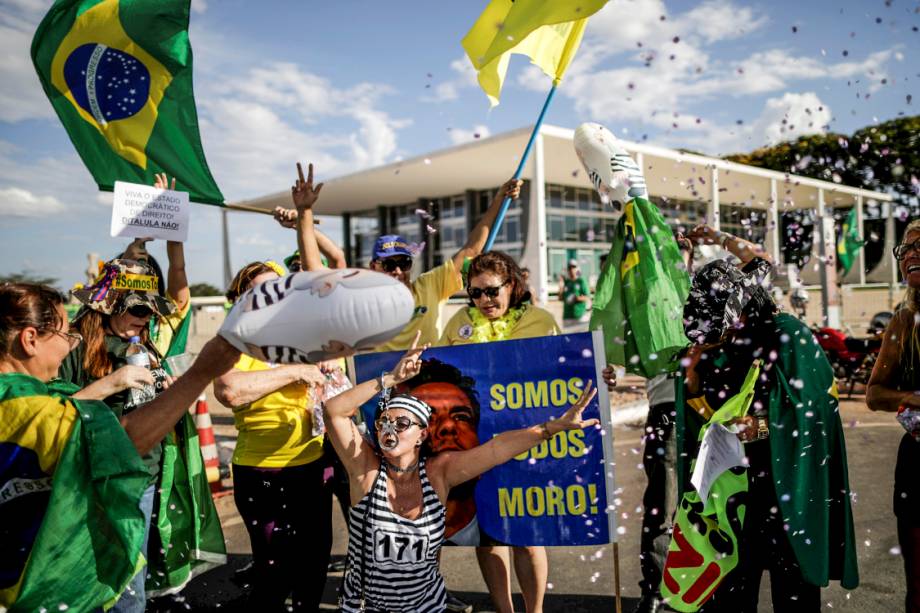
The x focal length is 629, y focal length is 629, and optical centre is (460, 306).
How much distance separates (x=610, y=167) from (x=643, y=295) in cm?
71

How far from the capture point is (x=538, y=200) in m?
18.2

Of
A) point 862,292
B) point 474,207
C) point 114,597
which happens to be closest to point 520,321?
point 114,597

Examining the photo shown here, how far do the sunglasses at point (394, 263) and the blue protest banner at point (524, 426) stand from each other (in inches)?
25.8

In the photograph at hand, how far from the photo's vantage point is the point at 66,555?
162cm

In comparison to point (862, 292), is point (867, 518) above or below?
below

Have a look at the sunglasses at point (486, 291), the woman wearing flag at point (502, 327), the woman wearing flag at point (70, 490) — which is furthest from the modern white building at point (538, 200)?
the woman wearing flag at point (70, 490)

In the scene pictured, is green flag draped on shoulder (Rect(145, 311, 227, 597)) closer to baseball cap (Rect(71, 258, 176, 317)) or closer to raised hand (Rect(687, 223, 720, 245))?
baseball cap (Rect(71, 258, 176, 317))

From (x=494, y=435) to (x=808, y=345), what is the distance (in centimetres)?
142

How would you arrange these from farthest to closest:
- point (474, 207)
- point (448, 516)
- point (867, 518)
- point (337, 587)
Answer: point (474, 207)
point (867, 518)
point (337, 587)
point (448, 516)

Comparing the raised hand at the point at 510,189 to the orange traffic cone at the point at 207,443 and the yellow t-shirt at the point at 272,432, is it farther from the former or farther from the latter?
the orange traffic cone at the point at 207,443

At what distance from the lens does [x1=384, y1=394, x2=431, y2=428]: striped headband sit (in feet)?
8.66

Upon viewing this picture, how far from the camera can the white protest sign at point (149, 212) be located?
3111 millimetres

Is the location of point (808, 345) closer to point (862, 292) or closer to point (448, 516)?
point (448, 516)

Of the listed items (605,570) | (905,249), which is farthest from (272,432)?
(905,249)
